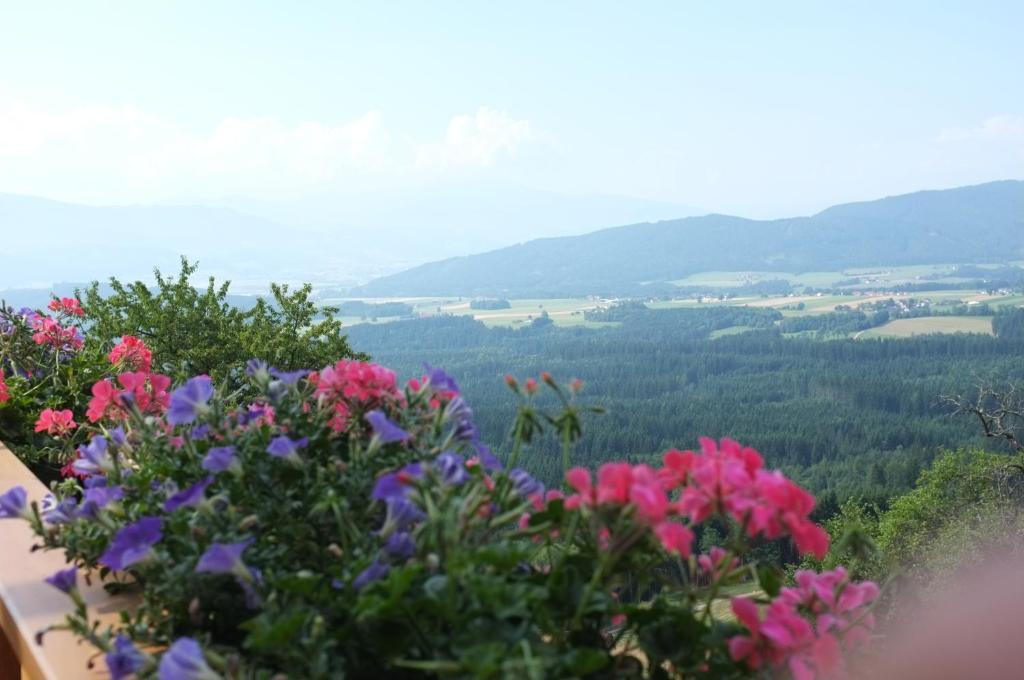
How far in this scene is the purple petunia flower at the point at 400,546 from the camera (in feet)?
2.57

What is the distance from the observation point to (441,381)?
39.4 inches

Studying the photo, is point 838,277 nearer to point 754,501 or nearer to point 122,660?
point 754,501

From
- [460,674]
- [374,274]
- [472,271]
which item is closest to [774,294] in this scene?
[472,271]

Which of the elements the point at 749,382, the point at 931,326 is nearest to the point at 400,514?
the point at 749,382

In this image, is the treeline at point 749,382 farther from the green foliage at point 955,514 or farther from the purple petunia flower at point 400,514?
the purple petunia flower at point 400,514

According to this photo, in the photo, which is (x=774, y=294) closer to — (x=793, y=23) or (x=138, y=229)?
(x=793, y=23)

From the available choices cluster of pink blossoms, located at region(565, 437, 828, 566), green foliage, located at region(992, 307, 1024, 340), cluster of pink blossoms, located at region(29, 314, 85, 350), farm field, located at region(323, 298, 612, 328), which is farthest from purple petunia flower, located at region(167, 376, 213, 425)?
green foliage, located at region(992, 307, 1024, 340)

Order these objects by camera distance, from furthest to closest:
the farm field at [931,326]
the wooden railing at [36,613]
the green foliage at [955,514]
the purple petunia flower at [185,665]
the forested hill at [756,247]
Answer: the forested hill at [756,247], the farm field at [931,326], the green foliage at [955,514], the wooden railing at [36,613], the purple petunia flower at [185,665]

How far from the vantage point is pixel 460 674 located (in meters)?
0.66

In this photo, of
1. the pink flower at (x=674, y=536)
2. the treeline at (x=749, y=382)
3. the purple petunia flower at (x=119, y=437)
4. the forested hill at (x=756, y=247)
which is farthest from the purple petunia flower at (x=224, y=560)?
the forested hill at (x=756, y=247)

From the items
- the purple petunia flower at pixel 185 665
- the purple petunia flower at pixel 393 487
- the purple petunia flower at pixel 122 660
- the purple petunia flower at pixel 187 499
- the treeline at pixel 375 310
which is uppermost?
the purple petunia flower at pixel 393 487

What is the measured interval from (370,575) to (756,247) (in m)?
149

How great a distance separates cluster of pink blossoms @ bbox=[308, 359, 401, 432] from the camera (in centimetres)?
103

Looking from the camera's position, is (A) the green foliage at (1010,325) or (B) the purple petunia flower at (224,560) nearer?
(B) the purple petunia flower at (224,560)
